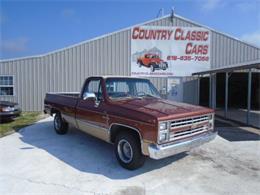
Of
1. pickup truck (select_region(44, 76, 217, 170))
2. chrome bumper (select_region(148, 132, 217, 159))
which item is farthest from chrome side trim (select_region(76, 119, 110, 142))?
chrome bumper (select_region(148, 132, 217, 159))

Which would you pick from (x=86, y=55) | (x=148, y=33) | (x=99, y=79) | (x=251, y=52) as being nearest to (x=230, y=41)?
(x=251, y=52)

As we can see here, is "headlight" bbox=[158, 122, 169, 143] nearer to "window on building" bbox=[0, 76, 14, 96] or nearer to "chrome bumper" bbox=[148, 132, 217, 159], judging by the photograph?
"chrome bumper" bbox=[148, 132, 217, 159]

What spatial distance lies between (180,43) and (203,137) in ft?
38.8

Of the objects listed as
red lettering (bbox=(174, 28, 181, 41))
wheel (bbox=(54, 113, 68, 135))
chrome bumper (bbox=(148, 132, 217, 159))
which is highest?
red lettering (bbox=(174, 28, 181, 41))

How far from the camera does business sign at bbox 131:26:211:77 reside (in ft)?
50.8

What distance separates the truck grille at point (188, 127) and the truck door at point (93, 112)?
5.26 ft

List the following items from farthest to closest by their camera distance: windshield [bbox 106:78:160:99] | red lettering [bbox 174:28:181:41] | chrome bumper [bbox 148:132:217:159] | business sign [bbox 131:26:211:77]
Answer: red lettering [bbox 174:28:181:41] < business sign [bbox 131:26:211:77] < windshield [bbox 106:78:160:99] < chrome bumper [bbox 148:132:217:159]

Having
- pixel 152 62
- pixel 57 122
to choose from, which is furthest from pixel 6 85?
pixel 152 62

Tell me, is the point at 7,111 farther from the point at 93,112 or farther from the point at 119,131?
the point at 119,131

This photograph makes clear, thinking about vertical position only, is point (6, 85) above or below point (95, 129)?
above

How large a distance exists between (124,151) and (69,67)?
36.5 ft

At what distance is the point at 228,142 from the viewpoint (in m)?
7.16

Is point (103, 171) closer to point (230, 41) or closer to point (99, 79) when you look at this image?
point (99, 79)

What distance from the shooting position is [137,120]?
447 centimetres
